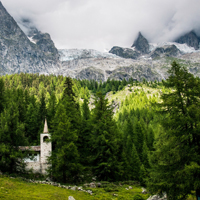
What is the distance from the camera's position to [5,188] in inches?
632

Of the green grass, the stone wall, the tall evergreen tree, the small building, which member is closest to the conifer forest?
the tall evergreen tree

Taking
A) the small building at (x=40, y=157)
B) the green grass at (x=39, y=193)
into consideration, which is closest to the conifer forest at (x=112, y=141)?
the small building at (x=40, y=157)

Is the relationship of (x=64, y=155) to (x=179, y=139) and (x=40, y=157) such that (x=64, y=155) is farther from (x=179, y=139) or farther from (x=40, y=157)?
(x=179, y=139)

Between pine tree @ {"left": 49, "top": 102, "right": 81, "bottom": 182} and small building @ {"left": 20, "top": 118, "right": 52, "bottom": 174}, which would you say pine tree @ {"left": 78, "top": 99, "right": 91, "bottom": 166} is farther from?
small building @ {"left": 20, "top": 118, "right": 52, "bottom": 174}

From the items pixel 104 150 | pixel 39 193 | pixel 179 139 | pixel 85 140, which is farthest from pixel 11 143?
pixel 179 139

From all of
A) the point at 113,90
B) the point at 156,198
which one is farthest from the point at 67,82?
the point at 113,90

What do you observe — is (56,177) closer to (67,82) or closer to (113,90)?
(67,82)

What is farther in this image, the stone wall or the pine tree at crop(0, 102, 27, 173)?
the stone wall

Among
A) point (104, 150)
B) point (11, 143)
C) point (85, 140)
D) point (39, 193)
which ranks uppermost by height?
point (11, 143)

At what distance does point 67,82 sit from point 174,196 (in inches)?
1013

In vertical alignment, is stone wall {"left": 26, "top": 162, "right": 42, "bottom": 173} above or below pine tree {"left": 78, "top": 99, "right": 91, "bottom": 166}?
below

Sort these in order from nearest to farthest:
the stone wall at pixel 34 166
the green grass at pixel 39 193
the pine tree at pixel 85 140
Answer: the green grass at pixel 39 193 < the stone wall at pixel 34 166 < the pine tree at pixel 85 140

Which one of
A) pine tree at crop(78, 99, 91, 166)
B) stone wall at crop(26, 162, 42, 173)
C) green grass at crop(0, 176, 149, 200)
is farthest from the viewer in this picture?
pine tree at crop(78, 99, 91, 166)

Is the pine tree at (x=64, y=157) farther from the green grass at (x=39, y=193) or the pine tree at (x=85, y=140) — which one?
the pine tree at (x=85, y=140)
